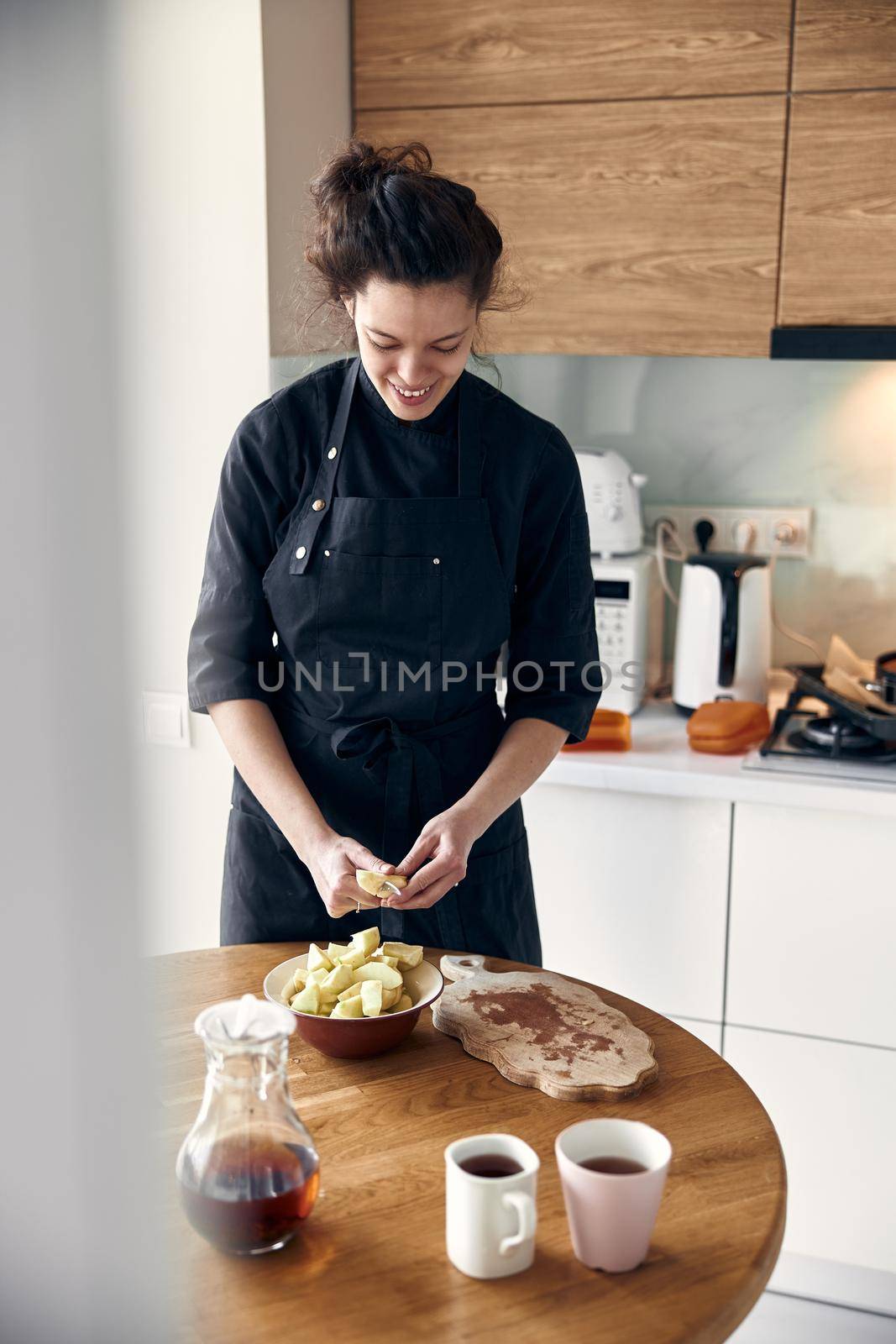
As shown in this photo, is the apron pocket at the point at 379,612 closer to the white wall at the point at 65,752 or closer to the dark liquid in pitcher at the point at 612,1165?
the dark liquid in pitcher at the point at 612,1165

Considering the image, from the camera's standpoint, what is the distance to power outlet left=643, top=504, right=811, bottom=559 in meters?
2.40

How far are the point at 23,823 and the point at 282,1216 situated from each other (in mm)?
673

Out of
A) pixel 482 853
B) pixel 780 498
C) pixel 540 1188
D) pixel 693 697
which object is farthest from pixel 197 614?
pixel 780 498

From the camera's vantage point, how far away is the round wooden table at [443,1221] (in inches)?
30.4

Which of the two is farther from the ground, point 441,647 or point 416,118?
point 416,118

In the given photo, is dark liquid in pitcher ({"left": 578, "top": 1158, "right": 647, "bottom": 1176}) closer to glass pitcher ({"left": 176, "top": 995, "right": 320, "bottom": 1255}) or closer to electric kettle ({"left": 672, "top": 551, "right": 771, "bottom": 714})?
glass pitcher ({"left": 176, "top": 995, "right": 320, "bottom": 1255})

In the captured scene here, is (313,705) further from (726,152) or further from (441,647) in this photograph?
(726,152)

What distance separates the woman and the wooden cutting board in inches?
8.5

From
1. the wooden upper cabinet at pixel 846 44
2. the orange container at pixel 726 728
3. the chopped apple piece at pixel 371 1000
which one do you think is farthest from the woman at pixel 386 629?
the wooden upper cabinet at pixel 846 44

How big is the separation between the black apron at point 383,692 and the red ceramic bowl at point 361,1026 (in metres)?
0.31

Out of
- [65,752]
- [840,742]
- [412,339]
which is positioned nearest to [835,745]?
[840,742]

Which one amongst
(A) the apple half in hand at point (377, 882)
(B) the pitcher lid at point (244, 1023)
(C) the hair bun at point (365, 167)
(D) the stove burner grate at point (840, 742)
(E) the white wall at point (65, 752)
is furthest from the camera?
(D) the stove burner grate at point (840, 742)

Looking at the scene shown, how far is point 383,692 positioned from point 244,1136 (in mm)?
724

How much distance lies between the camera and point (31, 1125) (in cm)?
24
